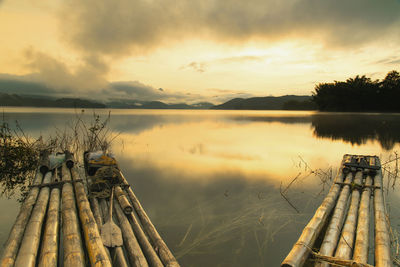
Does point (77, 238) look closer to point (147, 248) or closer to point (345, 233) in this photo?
point (147, 248)

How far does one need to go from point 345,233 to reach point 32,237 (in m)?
6.62

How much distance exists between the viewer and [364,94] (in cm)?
8956

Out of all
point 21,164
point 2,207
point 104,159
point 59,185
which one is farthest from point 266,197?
point 21,164

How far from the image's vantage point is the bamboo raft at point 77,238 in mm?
3883

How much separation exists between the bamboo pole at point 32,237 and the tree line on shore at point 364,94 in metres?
106

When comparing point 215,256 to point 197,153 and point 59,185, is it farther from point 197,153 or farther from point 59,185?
point 197,153

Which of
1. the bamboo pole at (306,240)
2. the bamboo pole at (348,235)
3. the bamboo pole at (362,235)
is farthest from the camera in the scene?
the bamboo pole at (348,235)

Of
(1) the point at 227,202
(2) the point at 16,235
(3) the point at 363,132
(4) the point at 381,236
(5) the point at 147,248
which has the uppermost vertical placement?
(2) the point at 16,235

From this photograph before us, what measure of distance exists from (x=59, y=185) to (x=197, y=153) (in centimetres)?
1088

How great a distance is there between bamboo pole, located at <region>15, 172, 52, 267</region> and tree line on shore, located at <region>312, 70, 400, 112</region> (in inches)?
4162

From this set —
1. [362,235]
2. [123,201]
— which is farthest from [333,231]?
[123,201]

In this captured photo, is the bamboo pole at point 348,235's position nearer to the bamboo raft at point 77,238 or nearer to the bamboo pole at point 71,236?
the bamboo raft at point 77,238

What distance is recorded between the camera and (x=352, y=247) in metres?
4.79

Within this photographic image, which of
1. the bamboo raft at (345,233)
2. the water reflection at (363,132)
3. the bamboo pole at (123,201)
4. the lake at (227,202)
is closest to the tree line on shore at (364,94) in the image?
the water reflection at (363,132)
